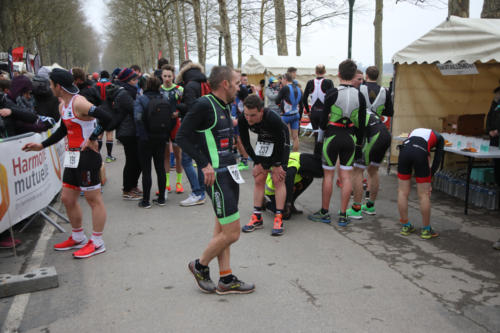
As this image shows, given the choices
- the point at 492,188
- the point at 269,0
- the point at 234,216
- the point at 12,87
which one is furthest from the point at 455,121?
the point at 269,0

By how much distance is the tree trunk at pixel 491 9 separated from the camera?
364 inches

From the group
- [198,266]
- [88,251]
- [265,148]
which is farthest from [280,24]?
[198,266]

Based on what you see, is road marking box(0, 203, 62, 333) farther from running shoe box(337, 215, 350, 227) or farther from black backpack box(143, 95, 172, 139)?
running shoe box(337, 215, 350, 227)

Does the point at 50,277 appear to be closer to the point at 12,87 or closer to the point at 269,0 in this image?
the point at 12,87

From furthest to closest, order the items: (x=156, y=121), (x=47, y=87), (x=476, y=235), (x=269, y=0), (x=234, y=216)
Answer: (x=269, y=0), (x=47, y=87), (x=156, y=121), (x=476, y=235), (x=234, y=216)

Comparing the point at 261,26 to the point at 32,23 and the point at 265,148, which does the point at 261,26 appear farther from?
the point at 265,148

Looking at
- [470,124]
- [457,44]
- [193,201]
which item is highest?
[457,44]

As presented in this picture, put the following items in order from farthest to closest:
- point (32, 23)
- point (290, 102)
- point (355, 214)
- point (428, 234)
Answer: point (32, 23) → point (290, 102) → point (355, 214) → point (428, 234)

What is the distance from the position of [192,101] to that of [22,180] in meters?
2.69

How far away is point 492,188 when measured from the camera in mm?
6410

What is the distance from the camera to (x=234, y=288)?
12.3 feet

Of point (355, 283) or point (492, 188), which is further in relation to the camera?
point (492, 188)

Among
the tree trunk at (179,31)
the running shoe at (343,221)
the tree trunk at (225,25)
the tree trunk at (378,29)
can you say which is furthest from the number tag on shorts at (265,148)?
the tree trunk at (179,31)

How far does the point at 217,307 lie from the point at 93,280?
1.34m
